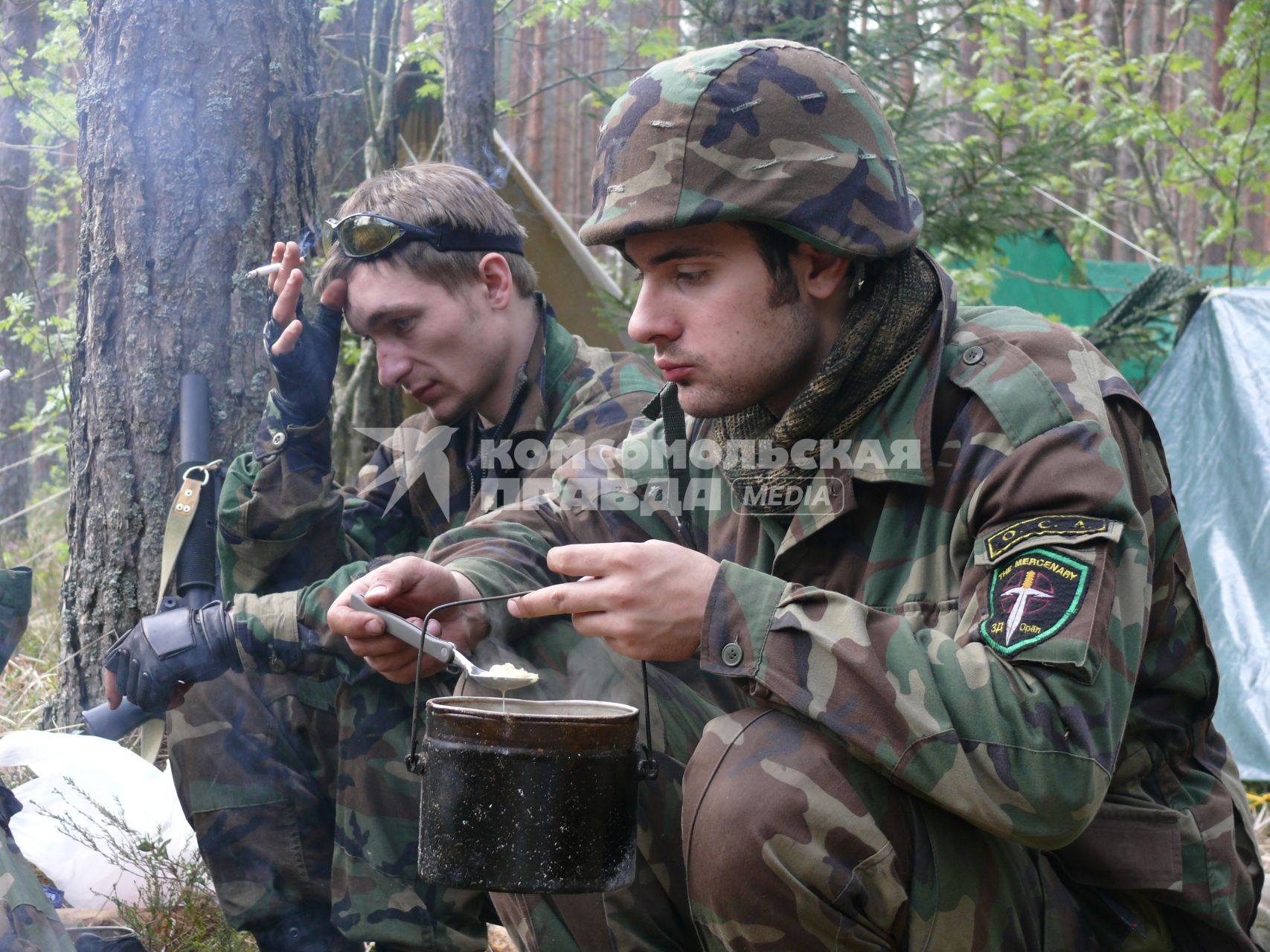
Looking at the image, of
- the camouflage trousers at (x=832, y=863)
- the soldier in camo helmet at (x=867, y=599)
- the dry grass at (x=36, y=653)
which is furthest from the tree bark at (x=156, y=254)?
the camouflage trousers at (x=832, y=863)

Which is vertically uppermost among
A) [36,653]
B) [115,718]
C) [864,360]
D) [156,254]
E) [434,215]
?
[434,215]

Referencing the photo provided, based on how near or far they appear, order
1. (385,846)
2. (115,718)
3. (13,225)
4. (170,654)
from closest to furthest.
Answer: (385,846) < (170,654) < (115,718) < (13,225)

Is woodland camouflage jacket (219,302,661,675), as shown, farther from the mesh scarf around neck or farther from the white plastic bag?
the mesh scarf around neck

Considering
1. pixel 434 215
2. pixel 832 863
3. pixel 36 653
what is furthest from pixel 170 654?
pixel 36 653

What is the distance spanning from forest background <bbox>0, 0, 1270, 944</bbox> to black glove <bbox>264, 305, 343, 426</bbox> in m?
0.49

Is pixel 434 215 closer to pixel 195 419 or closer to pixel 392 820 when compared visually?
pixel 195 419

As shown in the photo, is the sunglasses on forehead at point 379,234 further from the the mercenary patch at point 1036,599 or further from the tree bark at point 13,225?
the tree bark at point 13,225

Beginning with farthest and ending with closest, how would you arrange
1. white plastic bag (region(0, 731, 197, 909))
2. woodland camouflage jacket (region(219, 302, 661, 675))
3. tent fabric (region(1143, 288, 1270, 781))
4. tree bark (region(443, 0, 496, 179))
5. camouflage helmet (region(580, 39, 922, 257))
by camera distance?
tree bark (region(443, 0, 496, 179)) → tent fabric (region(1143, 288, 1270, 781)) → woodland camouflage jacket (region(219, 302, 661, 675)) → white plastic bag (region(0, 731, 197, 909)) → camouflage helmet (region(580, 39, 922, 257))

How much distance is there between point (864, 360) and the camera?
2.03 metres

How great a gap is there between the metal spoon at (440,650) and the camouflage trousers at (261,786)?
20.8 inches

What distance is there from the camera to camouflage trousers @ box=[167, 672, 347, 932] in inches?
98.7

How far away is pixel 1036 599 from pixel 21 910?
154cm

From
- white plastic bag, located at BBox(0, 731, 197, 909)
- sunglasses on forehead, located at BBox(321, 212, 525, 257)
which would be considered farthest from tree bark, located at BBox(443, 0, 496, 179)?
white plastic bag, located at BBox(0, 731, 197, 909)

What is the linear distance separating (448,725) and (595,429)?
1.26 metres
